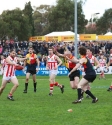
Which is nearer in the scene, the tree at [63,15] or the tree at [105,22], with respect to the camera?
the tree at [63,15]

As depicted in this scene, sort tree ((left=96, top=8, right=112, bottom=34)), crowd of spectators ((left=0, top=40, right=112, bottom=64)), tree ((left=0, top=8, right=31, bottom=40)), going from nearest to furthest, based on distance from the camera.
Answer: crowd of spectators ((left=0, top=40, right=112, bottom=64)), tree ((left=0, top=8, right=31, bottom=40)), tree ((left=96, top=8, right=112, bottom=34))

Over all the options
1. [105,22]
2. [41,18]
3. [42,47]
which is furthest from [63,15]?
[42,47]

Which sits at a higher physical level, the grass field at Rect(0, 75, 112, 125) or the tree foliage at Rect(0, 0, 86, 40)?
the tree foliage at Rect(0, 0, 86, 40)

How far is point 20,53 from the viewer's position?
44.2 meters

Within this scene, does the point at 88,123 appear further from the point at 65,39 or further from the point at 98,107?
the point at 65,39

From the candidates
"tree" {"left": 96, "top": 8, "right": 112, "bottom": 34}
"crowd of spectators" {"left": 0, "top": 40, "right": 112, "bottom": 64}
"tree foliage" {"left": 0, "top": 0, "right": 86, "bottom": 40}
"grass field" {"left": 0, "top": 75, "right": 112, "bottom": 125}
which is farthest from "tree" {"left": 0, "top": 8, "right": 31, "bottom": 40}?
"grass field" {"left": 0, "top": 75, "right": 112, "bottom": 125}

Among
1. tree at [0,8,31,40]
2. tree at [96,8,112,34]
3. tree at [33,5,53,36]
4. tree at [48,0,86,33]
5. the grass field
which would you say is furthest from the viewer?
tree at [33,5,53,36]

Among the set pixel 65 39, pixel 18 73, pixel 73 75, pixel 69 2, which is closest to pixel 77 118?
pixel 73 75

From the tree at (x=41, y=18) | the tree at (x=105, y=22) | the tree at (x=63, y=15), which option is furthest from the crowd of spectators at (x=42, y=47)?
the tree at (x=41, y=18)

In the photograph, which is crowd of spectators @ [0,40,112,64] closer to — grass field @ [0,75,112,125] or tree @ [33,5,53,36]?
grass field @ [0,75,112,125]

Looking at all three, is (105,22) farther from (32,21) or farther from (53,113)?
(53,113)

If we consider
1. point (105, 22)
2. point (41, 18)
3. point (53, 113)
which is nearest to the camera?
point (53, 113)

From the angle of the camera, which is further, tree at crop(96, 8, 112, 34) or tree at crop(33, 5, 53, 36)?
tree at crop(33, 5, 53, 36)

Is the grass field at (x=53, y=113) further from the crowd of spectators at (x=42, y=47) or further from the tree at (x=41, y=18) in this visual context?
the tree at (x=41, y=18)
